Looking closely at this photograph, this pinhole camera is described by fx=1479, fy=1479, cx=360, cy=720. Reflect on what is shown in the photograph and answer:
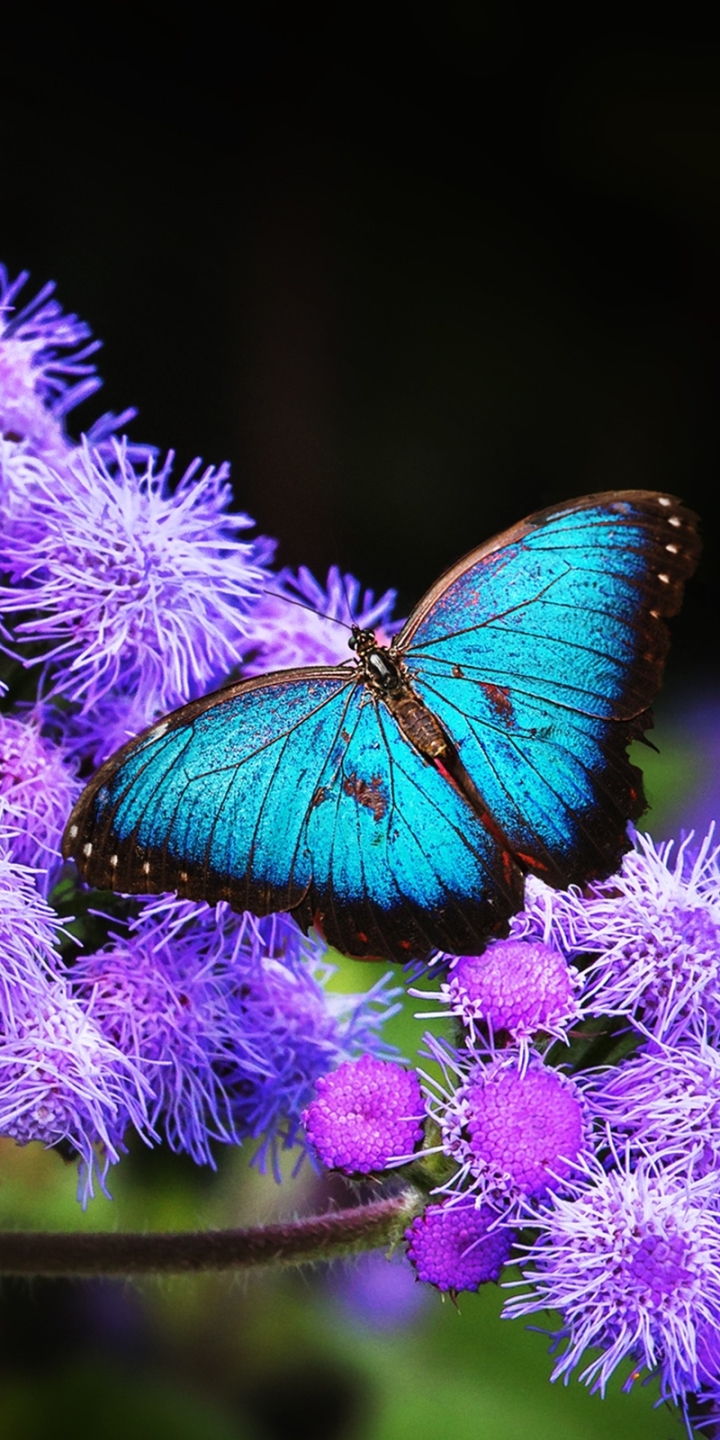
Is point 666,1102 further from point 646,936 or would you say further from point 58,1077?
point 58,1077

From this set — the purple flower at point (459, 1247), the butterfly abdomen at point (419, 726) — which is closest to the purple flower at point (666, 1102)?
the purple flower at point (459, 1247)

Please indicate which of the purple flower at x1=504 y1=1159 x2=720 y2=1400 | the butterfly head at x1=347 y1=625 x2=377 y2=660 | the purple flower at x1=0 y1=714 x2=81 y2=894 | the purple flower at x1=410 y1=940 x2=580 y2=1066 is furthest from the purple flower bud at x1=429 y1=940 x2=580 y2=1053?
the purple flower at x1=0 y1=714 x2=81 y2=894

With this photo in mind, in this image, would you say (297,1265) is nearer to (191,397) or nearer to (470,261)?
(191,397)

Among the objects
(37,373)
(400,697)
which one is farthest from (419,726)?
(37,373)

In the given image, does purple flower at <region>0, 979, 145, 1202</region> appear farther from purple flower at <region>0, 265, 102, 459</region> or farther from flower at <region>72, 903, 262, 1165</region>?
purple flower at <region>0, 265, 102, 459</region>

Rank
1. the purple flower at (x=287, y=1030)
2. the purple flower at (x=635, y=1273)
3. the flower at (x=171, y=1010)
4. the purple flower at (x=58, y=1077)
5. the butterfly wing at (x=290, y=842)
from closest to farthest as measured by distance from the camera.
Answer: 1. the purple flower at (x=635, y=1273)
2. the butterfly wing at (x=290, y=842)
3. the purple flower at (x=58, y=1077)
4. the flower at (x=171, y=1010)
5. the purple flower at (x=287, y=1030)

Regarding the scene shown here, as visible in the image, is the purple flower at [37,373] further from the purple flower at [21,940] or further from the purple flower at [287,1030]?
the purple flower at [287,1030]
